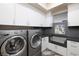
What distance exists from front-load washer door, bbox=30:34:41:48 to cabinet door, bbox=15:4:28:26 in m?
0.25

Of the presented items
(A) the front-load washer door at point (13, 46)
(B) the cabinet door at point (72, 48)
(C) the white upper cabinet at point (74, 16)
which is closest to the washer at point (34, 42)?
(A) the front-load washer door at point (13, 46)

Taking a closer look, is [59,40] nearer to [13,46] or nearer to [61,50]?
[61,50]

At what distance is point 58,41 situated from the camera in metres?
1.08

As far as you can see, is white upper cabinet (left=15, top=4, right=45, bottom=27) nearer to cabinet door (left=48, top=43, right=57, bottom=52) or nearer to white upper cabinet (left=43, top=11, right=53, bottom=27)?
white upper cabinet (left=43, top=11, right=53, bottom=27)

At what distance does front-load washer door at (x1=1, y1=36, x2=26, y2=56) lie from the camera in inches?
30.1

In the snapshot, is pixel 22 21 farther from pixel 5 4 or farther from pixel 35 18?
pixel 5 4

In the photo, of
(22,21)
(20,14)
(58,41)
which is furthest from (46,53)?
(20,14)

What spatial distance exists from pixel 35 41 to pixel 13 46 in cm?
35

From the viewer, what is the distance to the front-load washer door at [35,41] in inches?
40.4

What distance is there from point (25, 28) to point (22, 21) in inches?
4.7

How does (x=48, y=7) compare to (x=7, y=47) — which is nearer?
(x=7, y=47)

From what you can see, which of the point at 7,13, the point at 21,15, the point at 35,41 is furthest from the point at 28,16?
the point at 35,41

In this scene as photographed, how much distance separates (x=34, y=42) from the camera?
3.52 feet

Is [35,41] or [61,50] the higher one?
[35,41]
